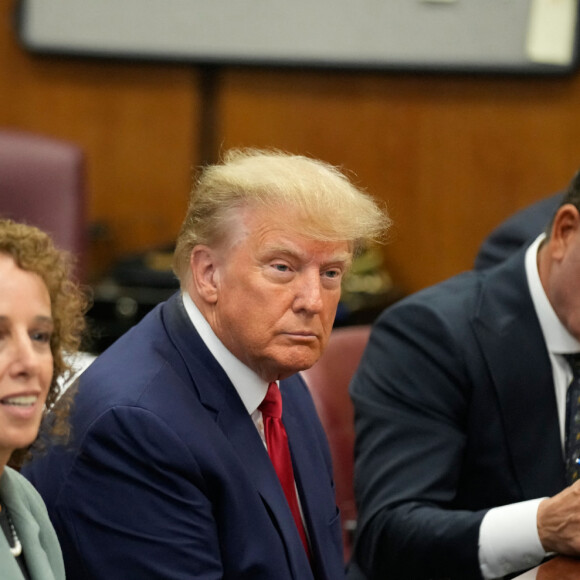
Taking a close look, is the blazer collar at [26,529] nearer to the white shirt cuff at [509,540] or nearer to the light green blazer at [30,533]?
the light green blazer at [30,533]

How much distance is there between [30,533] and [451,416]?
0.94 m

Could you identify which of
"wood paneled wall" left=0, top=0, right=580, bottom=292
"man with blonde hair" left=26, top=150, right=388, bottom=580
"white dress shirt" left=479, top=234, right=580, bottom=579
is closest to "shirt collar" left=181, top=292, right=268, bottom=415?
"man with blonde hair" left=26, top=150, right=388, bottom=580

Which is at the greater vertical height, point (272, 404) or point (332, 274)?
point (332, 274)

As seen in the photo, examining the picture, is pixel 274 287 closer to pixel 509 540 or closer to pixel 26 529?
pixel 26 529

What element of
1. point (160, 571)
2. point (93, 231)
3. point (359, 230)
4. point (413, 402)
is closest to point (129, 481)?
point (160, 571)

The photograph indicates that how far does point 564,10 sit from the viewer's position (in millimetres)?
4352

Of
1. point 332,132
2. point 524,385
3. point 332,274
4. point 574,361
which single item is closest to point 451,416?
point 524,385

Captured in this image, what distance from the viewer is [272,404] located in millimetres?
→ 1916

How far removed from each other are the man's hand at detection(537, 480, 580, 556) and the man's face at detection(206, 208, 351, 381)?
0.48 meters

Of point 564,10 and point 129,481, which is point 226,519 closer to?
point 129,481

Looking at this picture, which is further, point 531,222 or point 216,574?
point 531,222

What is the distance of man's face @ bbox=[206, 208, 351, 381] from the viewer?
5.74 ft

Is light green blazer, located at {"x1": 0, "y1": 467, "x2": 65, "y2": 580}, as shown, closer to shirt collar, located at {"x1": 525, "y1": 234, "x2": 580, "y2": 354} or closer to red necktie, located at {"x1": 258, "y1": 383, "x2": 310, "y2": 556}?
red necktie, located at {"x1": 258, "y1": 383, "x2": 310, "y2": 556}

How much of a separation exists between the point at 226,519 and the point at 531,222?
4.40ft
